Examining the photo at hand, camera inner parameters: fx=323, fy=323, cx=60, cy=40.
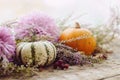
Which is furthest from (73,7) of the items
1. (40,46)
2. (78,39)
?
(40,46)

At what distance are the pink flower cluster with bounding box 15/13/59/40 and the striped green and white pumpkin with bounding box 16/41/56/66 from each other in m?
0.09

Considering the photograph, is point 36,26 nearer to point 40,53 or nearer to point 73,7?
point 40,53

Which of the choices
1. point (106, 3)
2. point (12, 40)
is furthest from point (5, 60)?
point (106, 3)

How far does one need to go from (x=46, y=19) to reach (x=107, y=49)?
342mm

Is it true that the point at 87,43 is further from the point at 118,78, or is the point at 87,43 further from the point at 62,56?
the point at 118,78

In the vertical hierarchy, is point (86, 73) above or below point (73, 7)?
below

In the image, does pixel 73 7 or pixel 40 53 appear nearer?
pixel 40 53

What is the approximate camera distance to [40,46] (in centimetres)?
102

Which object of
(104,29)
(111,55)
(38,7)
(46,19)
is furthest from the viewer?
(38,7)

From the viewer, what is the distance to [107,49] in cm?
140

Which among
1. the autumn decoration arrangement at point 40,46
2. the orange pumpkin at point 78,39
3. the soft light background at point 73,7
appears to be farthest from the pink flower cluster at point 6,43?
the soft light background at point 73,7

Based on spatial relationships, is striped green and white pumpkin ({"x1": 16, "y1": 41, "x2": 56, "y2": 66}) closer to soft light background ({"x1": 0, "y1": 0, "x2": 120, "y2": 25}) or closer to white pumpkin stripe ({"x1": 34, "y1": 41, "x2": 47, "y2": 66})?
white pumpkin stripe ({"x1": 34, "y1": 41, "x2": 47, "y2": 66})

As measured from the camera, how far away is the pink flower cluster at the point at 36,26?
1156 millimetres

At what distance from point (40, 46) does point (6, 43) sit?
110 millimetres
